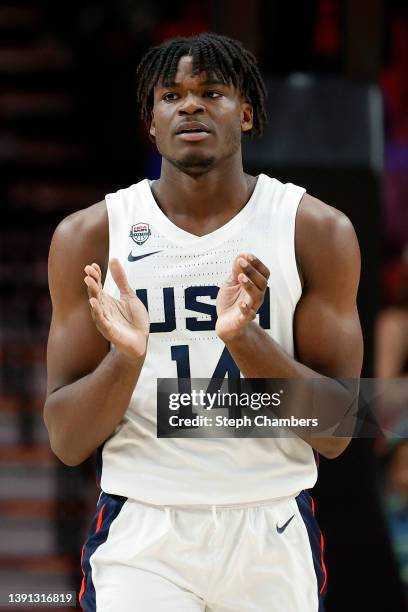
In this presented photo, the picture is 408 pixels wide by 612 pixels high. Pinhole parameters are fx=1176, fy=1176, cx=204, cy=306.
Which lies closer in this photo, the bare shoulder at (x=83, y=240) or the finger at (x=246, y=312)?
the finger at (x=246, y=312)

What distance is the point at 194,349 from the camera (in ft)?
8.30

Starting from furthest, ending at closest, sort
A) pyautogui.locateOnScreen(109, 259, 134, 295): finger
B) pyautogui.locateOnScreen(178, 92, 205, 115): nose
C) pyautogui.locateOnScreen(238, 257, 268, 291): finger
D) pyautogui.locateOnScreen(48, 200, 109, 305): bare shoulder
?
1. pyautogui.locateOnScreen(48, 200, 109, 305): bare shoulder
2. pyautogui.locateOnScreen(178, 92, 205, 115): nose
3. pyautogui.locateOnScreen(109, 259, 134, 295): finger
4. pyautogui.locateOnScreen(238, 257, 268, 291): finger

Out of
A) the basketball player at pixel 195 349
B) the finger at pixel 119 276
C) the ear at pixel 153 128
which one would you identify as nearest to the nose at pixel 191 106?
the basketball player at pixel 195 349

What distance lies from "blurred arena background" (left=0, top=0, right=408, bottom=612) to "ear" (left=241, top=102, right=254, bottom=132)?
38.1 inches

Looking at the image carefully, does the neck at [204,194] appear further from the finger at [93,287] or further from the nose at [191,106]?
the finger at [93,287]

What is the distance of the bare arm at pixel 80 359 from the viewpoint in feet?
7.93

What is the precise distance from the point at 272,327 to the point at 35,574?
2.76 meters

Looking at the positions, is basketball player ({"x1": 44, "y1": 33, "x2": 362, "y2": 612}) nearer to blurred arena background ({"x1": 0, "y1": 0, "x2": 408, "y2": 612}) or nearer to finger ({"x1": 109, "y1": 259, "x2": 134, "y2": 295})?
finger ({"x1": 109, "y1": 259, "x2": 134, "y2": 295})

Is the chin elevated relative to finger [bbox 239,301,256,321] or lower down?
elevated

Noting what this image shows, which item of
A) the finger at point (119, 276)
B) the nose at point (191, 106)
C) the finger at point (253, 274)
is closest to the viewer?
the finger at point (253, 274)

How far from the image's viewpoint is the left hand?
7.41 feet

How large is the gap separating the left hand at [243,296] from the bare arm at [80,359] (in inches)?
7.2

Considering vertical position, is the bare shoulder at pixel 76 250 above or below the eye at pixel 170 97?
below

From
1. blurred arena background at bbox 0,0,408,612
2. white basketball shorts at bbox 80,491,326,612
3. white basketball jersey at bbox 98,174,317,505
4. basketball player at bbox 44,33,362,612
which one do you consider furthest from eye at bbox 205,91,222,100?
blurred arena background at bbox 0,0,408,612
